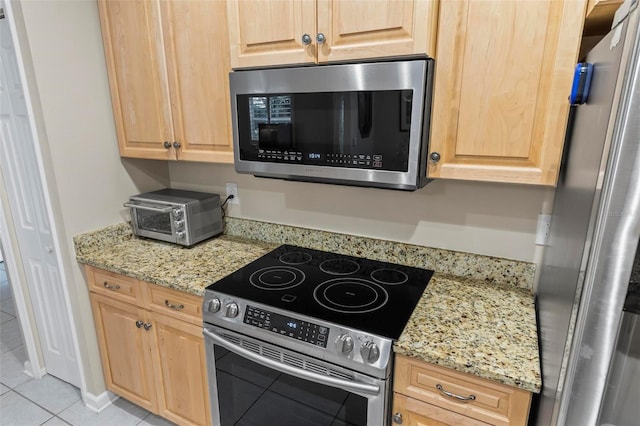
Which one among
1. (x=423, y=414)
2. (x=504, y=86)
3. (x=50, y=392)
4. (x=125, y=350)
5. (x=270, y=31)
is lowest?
(x=50, y=392)

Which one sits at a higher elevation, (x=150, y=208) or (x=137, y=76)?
(x=137, y=76)

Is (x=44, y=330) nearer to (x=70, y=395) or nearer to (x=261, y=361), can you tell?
(x=70, y=395)

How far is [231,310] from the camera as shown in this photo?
1374 millimetres

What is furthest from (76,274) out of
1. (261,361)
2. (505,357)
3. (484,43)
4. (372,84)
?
(484,43)

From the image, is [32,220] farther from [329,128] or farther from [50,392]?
[329,128]

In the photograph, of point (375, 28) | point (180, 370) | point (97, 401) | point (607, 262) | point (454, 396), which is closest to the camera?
point (607, 262)

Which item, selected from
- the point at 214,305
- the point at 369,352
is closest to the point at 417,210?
the point at 369,352

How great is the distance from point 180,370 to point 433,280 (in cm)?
117

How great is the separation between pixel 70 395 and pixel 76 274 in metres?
0.83

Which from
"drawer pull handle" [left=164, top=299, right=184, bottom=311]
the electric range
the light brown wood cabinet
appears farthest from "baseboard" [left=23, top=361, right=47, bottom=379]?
the electric range

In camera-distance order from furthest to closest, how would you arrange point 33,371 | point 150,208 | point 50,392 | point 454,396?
1. point 33,371
2. point 50,392
3. point 150,208
4. point 454,396

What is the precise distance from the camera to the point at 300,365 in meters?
1.26

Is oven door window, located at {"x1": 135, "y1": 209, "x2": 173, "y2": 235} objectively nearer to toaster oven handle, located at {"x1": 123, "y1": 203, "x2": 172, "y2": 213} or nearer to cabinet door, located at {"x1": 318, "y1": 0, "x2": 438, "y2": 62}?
toaster oven handle, located at {"x1": 123, "y1": 203, "x2": 172, "y2": 213}

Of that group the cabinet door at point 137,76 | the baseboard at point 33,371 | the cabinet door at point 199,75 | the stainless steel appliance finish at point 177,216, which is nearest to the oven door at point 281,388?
the stainless steel appliance finish at point 177,216
